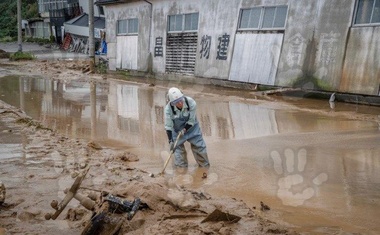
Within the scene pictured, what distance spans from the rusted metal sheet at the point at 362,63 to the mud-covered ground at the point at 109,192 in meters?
7.57

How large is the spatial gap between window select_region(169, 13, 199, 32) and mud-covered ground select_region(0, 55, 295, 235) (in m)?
11.9

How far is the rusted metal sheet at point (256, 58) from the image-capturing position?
1430 cm

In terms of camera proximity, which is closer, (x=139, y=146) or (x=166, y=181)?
(x=166, y=181)

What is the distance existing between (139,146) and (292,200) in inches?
147

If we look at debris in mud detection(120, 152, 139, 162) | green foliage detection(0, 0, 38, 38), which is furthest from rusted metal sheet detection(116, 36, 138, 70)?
green foliage detection(0, 0, 38, 38)

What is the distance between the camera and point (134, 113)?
11.6 m

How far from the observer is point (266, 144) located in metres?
7.88

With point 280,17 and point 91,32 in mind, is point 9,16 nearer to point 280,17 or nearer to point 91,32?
point 91,32

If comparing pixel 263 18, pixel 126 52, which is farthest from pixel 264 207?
pixel 126 52

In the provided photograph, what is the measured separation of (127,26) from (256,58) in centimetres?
1069

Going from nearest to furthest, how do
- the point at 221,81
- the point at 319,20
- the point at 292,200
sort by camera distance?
1. the point at 292,200
2. the point at 319,20
3. the point at 221,81

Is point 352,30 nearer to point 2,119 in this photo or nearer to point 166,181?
point 166,181

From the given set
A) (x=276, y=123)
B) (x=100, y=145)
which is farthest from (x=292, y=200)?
(x=276, y=123)

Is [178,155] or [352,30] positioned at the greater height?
[352,30]
